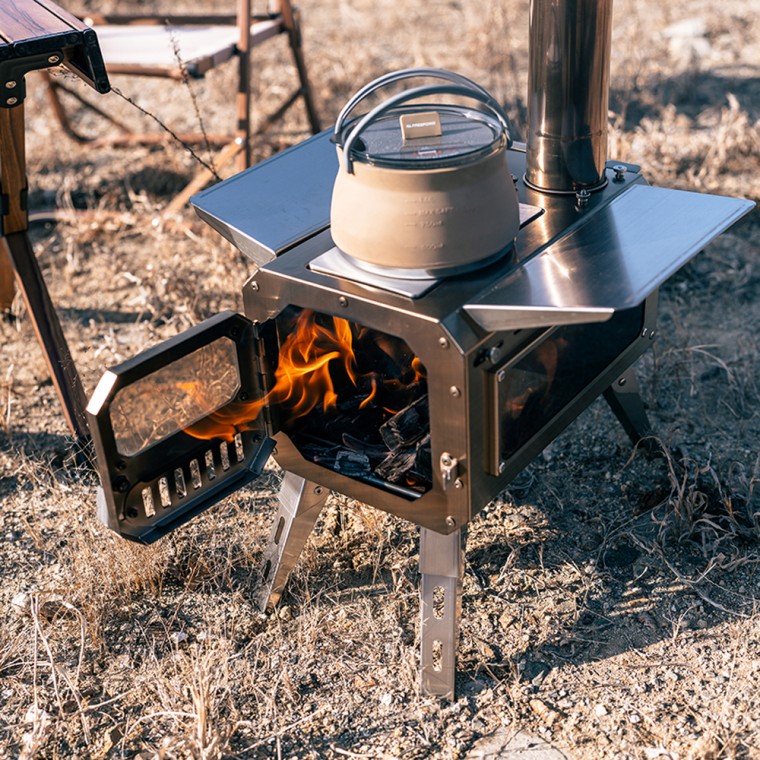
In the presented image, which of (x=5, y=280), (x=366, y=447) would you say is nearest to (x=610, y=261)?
(x=366, y=447)

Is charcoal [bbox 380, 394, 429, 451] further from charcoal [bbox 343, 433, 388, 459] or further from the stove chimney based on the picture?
the stove chimney

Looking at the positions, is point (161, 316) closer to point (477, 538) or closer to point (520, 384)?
point (477, 538)

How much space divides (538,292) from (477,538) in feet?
3.29

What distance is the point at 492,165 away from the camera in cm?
190

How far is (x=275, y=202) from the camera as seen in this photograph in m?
2.38

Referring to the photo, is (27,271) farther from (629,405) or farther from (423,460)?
(629,405)

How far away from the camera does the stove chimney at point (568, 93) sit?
7.16 feet

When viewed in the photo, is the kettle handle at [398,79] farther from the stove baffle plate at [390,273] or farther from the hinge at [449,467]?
the hinge at [449,467]

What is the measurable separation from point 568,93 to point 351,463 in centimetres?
97

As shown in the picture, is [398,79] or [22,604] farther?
[22,604]

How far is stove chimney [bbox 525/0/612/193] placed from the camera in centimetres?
218

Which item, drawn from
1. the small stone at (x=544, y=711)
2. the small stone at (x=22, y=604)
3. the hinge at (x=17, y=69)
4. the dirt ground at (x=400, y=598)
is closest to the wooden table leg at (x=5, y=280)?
the dirt ground at (x=400, y=598)

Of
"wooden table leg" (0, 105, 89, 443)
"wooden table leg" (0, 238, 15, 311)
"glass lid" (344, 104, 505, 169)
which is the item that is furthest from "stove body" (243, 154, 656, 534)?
"wooden table leg" (0, 238, 15, 311)

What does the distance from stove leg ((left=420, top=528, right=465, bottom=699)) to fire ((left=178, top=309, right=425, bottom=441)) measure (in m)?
0.40
